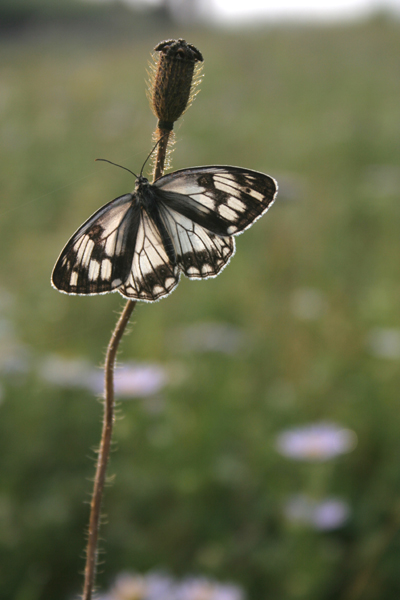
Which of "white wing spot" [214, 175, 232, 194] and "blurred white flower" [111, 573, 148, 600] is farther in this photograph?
"blurred white flower" [111, 573, 148, 600]

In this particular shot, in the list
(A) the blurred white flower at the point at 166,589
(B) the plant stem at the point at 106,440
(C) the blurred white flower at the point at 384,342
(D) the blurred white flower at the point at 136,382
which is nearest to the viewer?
(B) the plant stem at the point at 106,440

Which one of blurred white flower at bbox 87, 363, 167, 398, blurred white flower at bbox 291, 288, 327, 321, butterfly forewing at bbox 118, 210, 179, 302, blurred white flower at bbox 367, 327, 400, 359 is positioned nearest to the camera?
butterfly forewing at bbox 118, 210, 179, 302

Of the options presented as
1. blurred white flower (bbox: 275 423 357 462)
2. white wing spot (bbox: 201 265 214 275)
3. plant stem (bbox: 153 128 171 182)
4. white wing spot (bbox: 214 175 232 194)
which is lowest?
blurred white flower (bbox: 275 423 357 462)

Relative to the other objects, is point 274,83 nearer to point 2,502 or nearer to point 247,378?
point 247,378

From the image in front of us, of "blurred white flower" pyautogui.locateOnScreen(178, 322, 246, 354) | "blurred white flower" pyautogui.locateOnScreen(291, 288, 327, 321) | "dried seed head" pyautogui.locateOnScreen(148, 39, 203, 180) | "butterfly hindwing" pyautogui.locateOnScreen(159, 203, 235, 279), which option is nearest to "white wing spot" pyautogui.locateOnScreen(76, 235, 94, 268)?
"butterfly hindwing" pyautogui.locateOnScreen(159, 203, 235, 279)

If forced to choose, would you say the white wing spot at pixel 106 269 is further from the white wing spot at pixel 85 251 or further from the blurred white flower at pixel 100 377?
the blurred white flower at pixel 100 377

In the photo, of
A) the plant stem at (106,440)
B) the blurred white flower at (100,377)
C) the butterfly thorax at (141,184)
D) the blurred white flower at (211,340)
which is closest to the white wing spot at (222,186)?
the butterfly thorax at (141,184)

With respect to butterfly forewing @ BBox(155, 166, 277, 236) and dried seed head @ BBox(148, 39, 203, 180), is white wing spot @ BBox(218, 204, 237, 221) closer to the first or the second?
butterfly forewing @ BBox(155, 166, 277, 236)
